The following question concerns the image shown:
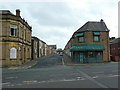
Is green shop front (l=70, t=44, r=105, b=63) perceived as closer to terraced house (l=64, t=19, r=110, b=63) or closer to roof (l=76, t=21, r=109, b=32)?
Result: terraced house (l=64, t=19, r=110, b=63)

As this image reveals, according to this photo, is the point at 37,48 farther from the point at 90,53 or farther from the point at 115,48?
the point at 115,48

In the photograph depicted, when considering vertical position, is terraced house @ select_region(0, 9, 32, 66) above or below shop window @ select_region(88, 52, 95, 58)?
above

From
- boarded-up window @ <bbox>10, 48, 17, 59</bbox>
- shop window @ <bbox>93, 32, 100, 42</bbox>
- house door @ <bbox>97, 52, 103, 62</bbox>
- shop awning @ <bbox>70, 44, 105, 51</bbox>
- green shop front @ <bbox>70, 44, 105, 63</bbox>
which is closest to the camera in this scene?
boarded-up window @ <bbox>10, 48, 17, 59</bbox>

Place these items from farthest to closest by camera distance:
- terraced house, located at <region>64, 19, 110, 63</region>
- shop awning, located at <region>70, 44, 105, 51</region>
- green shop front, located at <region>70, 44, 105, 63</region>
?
terraced house, located at <region>64, 19, 110, 63</region> < green shop front, located at <region>70, 44, 105, 63</region> < shop awning, located at <region>70, 44, 105, 51</region>

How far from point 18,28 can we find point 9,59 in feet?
19.1

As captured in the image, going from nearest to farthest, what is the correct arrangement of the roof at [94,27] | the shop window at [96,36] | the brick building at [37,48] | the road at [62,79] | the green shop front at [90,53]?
the road at [62,79]
the green shop front at [90,53]
the shop window at [96,36]
the roof at [94,27]
the brick building at [37,48]

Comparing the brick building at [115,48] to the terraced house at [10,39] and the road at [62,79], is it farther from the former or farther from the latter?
the road at [62,79]

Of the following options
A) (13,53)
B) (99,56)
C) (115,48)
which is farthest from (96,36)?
(115,48)

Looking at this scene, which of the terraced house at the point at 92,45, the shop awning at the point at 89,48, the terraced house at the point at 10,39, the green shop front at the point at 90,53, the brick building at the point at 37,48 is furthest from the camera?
the brick building at the point at 37,48

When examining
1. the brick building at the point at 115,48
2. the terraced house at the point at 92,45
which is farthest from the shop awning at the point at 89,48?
the brick building at the point at 115,48

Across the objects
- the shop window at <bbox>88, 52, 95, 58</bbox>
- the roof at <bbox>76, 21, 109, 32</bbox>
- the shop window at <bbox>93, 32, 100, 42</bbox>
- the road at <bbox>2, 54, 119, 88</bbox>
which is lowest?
the road at <bbox>2, 54, 119, 88</bbox>

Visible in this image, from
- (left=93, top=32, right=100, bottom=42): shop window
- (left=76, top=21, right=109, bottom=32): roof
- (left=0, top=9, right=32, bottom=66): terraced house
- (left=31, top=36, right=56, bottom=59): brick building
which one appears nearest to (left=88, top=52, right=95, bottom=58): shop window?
(left=93, top=32, right=100, bottom=42): shop window

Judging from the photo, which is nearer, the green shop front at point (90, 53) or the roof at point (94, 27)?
the green shop front at point (90, 53)

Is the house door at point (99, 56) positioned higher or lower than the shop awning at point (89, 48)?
lower
